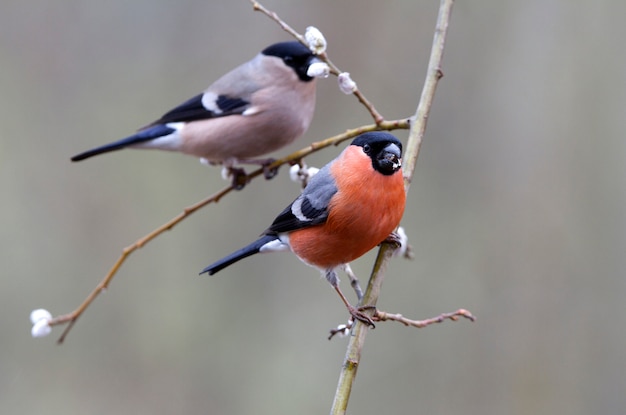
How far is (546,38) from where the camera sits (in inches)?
163

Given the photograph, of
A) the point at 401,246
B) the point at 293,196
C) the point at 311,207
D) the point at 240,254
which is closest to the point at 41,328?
the point at 240,254

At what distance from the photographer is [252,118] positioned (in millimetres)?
3020

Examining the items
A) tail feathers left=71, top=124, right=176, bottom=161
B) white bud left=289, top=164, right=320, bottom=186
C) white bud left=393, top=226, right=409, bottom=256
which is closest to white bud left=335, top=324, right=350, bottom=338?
white bud left=393, top=226, right=409, bottom=256

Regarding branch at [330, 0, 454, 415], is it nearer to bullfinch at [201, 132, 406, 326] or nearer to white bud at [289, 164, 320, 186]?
bullfinch at [201, 132, 406, 326]

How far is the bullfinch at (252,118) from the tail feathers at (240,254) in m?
0.64

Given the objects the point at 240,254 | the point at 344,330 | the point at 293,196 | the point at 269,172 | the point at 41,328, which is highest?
the point at 269,172

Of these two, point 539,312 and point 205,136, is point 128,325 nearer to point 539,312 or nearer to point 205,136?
point 205,136

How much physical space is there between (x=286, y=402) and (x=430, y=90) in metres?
2.92

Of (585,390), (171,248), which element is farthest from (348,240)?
(171,248)

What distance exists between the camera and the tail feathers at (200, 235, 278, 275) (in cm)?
216

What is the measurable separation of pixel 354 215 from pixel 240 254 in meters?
0.40

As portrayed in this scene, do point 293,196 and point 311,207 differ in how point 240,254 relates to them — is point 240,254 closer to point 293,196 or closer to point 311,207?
point 311,207

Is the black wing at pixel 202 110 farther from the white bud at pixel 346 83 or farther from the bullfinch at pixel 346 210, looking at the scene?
the white bud at pixel 346 83

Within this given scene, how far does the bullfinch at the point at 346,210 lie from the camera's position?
2.04 meters
